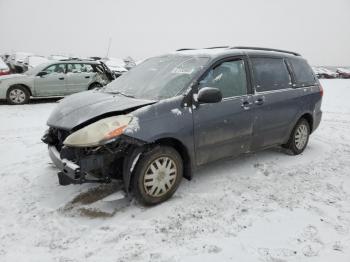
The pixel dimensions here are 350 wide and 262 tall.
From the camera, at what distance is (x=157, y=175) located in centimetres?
365

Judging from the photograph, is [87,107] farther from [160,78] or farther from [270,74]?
[270,74]

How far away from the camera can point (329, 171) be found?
494cm

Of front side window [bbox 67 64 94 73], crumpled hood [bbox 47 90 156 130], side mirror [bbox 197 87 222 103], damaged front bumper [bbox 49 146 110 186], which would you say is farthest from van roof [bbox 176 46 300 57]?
front side window [bbox 67 64 94 73]

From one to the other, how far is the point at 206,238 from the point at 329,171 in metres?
2.74

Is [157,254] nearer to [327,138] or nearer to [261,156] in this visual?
[261,156]

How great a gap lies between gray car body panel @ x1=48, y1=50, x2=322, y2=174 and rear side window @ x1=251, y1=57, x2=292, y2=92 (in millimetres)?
100

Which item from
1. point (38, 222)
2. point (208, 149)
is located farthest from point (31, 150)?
point (208, 149)

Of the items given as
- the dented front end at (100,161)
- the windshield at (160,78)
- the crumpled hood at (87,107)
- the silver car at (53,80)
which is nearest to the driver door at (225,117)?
the windshield at (160,78)

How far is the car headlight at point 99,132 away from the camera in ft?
10.6

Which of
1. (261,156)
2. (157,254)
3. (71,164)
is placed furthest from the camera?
(261,156)

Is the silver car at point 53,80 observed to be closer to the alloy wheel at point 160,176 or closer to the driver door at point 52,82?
the driver door at point 52,82

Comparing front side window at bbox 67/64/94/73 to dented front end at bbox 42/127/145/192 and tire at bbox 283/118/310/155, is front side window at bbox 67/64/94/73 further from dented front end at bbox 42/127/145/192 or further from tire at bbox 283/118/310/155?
dented front end at bbox 42/127/145/192

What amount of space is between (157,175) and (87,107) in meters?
1.12

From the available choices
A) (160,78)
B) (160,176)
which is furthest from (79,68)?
(160,176)
